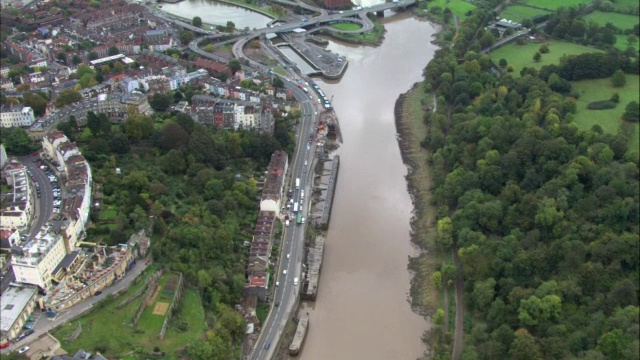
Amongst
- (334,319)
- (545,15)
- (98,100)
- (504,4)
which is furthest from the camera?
(504,4)

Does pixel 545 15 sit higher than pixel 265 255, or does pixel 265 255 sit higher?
pixel 545 15

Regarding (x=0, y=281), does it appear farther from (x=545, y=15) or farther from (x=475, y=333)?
(x=545, y=15)

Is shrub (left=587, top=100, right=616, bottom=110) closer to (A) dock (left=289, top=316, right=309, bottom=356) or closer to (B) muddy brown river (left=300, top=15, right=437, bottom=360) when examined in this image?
(B) muddy brown river (left=300, top=15, right=437, bottom=360)

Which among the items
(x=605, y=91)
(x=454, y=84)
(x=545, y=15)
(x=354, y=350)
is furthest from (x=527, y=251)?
(x=545, y=15)

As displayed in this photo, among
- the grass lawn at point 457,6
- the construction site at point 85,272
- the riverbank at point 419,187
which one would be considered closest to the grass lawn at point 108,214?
the construction site at point 85,272

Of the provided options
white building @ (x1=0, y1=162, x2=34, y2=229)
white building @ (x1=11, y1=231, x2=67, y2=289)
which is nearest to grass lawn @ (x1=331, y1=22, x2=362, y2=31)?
white building @ (x1=0, y1=162, x2=34, y2=229)
